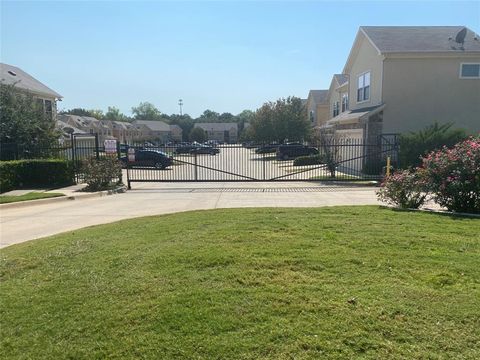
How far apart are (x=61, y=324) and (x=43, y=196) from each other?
422 inches

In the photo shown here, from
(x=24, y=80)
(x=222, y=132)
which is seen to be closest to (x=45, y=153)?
(x=24, y=80)

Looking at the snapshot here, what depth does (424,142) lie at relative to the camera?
655 inches

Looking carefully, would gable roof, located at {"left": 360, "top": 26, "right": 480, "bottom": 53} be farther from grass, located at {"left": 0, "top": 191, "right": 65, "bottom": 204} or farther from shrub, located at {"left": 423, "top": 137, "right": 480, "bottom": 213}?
grass, located at {"left": 0, "top": 191, "right": 65, "bottom": 204}

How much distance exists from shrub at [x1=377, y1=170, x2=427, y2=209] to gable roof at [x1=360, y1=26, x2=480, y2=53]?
45.9 ft

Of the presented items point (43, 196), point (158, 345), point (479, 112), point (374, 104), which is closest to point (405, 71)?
point (374, 104)

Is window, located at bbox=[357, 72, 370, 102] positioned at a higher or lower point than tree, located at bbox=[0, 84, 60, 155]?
higher

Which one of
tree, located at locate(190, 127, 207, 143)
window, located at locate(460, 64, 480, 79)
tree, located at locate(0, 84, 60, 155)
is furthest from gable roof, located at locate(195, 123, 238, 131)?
window, located at locate(460, 64, 480, 79)

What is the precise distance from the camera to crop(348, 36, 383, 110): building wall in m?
21.9

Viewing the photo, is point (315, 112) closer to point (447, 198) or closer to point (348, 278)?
point (447, 198)

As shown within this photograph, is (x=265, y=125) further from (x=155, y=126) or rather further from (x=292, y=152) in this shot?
(x=155, y=126)

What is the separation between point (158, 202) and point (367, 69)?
16.8 metres

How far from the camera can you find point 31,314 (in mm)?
3516

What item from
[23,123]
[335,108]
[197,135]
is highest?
[335,108]


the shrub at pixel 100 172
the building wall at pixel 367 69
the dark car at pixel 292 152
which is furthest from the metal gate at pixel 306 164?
the building wall at pixel 367 69
